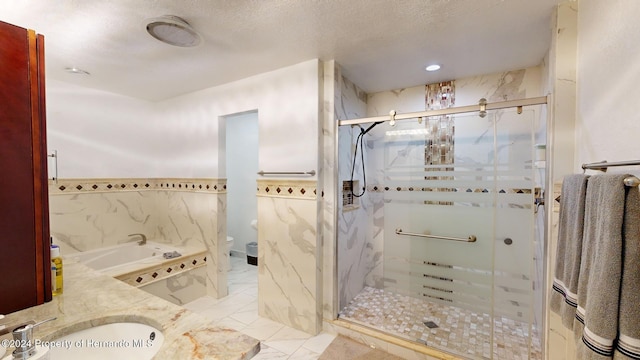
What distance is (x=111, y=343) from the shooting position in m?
0.91

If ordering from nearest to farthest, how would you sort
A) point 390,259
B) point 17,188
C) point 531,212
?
point 17,188
point 531,212
point 390,259

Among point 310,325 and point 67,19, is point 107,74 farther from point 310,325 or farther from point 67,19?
point 310,325

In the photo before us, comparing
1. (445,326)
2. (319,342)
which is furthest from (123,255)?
(445,326)

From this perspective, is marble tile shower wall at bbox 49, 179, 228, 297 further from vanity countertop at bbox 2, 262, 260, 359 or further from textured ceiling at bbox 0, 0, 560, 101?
vanity countertop at bbox 2, 262, 260, 359

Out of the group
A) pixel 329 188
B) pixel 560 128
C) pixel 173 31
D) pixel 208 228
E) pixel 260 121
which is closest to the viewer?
pixel 560 128

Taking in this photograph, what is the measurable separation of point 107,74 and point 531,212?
375 cm

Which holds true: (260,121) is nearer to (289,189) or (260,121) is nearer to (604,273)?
(289,189)

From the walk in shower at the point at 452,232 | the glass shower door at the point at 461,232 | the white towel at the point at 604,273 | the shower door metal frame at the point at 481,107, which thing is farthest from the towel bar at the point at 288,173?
the white towel at the point at 604,273

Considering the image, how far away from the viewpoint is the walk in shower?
1.92 meters

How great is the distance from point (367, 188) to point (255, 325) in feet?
5.87

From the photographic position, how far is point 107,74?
7.98 feet

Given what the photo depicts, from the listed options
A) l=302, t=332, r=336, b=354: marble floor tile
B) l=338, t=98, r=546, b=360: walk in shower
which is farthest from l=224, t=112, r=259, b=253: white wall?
l=302, t=332, r=336, b=354: marble floor tile

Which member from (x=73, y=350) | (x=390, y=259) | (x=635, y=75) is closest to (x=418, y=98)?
(x=390, y=259)

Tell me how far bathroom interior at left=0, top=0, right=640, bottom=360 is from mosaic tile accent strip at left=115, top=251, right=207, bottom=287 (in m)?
0.01
